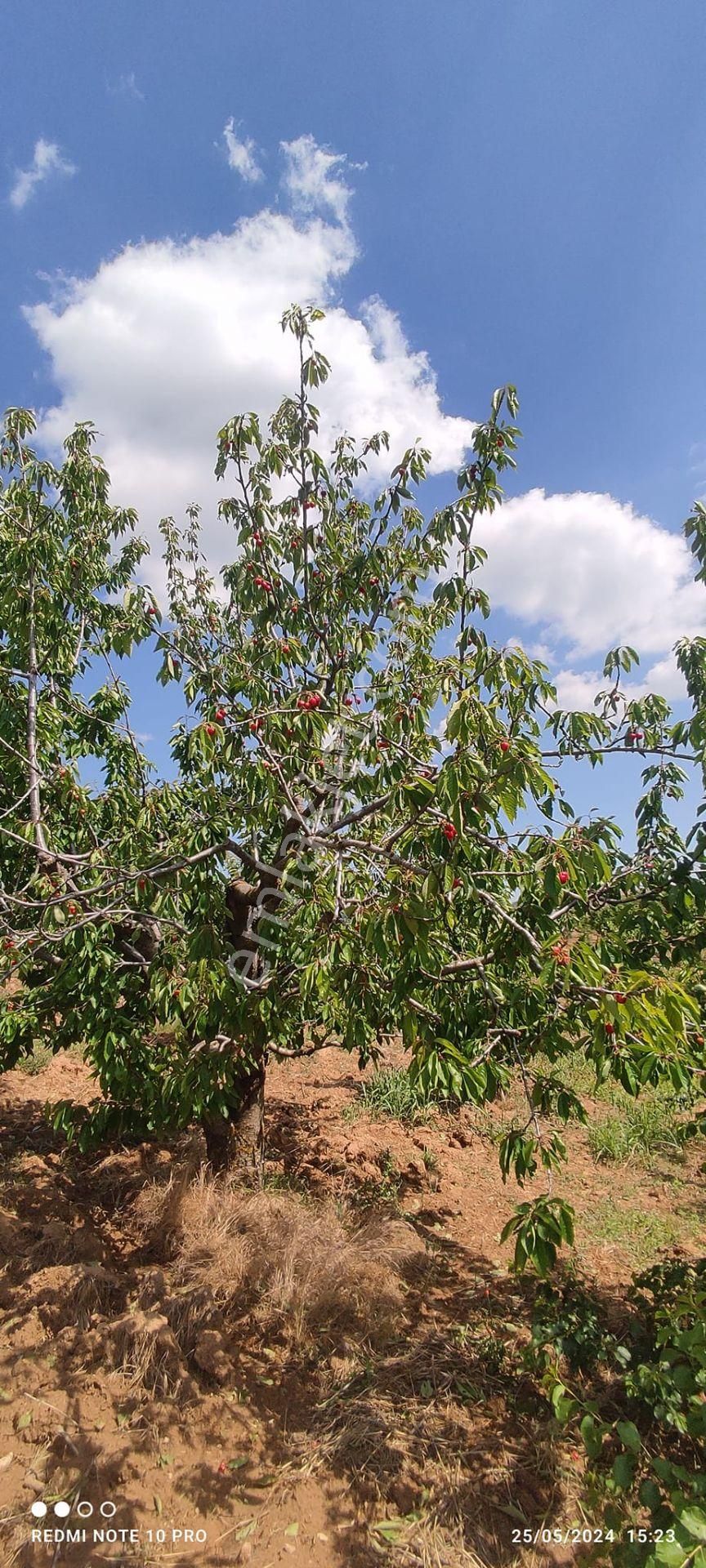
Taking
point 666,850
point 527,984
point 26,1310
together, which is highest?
point 666,850

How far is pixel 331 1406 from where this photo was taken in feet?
9.75

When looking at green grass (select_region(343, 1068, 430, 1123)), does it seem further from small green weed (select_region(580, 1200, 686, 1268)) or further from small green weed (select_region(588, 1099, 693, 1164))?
small green weed (select_region(580, 1200, 686, 1268))

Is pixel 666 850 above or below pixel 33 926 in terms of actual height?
above

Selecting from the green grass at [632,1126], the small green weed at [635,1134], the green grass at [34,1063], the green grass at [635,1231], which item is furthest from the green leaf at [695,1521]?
the green grass at [34,1063]

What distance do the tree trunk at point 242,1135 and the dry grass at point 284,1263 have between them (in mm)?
344

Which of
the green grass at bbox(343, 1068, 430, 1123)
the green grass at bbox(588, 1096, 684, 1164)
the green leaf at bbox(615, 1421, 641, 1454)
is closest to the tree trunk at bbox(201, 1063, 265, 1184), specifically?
the green grass at bbox(343, 1068, 430, 1123)

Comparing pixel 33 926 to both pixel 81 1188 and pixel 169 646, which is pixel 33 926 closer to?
pixel 169 646

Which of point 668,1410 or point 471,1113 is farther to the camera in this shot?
point 471,1113

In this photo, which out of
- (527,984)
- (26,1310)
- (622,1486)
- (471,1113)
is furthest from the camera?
(471,1113)

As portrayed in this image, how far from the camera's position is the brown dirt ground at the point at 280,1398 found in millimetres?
2398

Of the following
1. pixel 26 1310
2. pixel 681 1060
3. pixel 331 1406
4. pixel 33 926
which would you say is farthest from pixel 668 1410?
pixel 33 926

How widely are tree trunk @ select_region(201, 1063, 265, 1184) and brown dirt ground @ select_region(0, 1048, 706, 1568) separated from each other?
0.24 meters

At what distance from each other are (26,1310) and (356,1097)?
382 cm

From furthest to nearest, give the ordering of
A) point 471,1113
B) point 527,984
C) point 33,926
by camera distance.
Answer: point 471,1113
point 33,926
point 527,984
